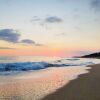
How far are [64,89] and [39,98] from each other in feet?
7.02

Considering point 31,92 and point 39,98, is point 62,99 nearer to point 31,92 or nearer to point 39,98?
point 39,98

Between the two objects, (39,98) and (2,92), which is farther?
(2,92)

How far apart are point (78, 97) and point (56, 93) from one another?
3.75 feet

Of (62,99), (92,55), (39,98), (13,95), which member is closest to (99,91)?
(62,99)

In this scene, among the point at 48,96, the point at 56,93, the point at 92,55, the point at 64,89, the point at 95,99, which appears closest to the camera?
the point at 95,99

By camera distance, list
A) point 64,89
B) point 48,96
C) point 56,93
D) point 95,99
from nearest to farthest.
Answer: point 95,99
point 48,96
point 56,93
point 64,89

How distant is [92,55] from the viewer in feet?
398

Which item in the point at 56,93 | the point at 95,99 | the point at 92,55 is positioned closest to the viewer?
the point at 95,99

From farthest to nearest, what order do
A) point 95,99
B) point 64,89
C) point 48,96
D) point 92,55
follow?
point 92,55 → point 64,89 → point 48,96 → point 95,99

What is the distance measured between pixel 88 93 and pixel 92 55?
374 feet

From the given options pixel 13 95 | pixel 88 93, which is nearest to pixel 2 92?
pixel 13 95

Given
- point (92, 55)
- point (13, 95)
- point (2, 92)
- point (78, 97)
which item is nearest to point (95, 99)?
point (78, 97)

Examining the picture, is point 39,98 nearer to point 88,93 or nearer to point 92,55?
point 88,93

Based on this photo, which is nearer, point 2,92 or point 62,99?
point 62,99
